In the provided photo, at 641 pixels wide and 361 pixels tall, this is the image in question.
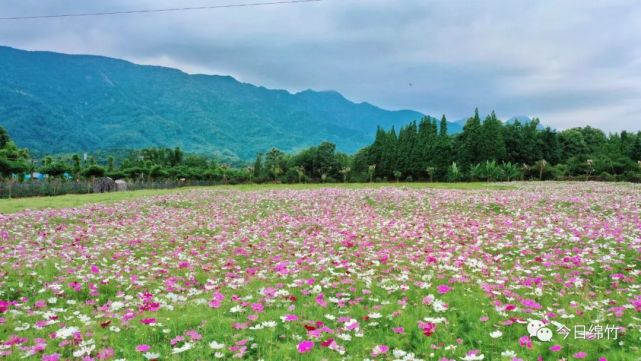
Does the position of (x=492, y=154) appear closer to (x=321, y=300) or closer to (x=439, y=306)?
(x=439, y=306)

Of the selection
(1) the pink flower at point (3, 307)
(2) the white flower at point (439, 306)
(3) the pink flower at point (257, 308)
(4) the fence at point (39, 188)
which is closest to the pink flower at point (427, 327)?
(2) the white flower at point (439, 306)

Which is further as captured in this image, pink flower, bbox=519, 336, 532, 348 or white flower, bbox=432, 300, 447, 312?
white flower, bbox=432, 300, 447, 312

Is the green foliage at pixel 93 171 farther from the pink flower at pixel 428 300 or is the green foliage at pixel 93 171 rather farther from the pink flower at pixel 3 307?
the pink flower at pixel 428 300

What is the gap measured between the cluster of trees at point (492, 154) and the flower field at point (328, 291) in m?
60.1

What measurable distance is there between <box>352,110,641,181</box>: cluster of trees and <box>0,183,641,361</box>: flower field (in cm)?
6007

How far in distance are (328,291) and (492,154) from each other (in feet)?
260

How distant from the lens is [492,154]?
7912 cm

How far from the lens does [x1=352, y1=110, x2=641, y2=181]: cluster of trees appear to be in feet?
230

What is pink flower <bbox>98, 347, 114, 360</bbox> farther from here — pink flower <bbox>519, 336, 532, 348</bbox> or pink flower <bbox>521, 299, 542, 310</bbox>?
pink flower <bbox>521, 299, 542, 310</bbox>

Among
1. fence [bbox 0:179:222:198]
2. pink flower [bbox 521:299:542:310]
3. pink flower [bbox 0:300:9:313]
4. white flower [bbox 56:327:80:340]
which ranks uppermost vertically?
fence [bbox 0:179:222:198]

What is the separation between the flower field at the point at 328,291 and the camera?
495 cm

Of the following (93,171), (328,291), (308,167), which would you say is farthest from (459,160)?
(328,291)

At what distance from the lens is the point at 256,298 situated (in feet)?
22.8

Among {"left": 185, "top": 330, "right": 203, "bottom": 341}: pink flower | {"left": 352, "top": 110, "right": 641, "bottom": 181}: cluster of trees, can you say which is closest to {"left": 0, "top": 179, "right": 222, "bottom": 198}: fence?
{"left": 185, "top": 330, "right": 203, "bottom": 341}: pink flower
